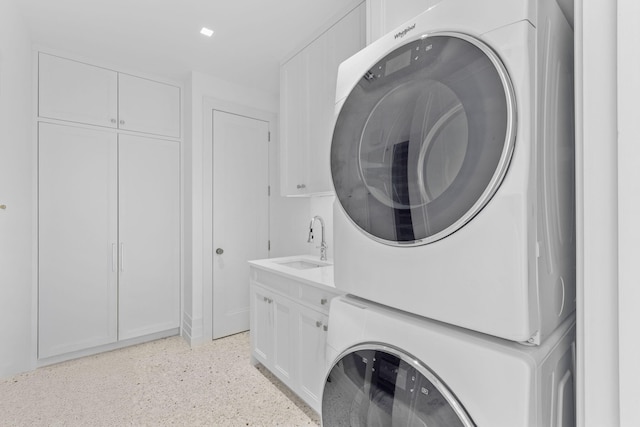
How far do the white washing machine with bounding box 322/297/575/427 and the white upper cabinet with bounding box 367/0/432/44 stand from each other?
3.50ft

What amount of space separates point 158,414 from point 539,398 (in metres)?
2.02

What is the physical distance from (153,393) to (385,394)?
191 centimetres

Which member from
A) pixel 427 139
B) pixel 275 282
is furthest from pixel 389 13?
pixel 275 282

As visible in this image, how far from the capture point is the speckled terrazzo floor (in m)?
1.80

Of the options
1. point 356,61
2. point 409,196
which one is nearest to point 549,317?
point 409,196

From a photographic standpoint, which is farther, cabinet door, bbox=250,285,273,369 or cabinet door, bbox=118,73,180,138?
cabinet door, bbox=118,73,180,138

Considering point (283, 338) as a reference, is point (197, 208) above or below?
above

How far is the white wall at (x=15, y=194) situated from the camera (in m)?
1.79

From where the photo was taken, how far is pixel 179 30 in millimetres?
2201

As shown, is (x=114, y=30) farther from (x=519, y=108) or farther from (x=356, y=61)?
(x=519, y=108)

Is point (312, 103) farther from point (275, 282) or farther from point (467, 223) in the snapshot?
point (467, 223)

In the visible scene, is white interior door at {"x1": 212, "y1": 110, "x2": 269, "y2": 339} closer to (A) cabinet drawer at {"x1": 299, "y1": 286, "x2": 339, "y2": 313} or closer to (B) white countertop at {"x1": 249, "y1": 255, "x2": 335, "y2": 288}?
(B) white countertop at {"x1": 249, "y1": 255, "x2": 335, "y2": 288}
